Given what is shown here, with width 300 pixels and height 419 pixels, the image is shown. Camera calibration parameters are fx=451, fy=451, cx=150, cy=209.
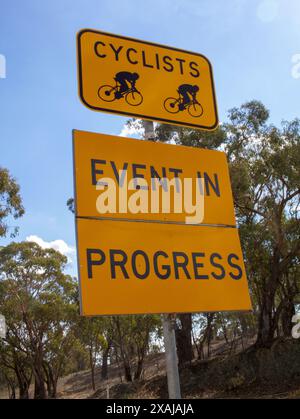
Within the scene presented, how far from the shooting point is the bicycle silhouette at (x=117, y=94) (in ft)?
8.55

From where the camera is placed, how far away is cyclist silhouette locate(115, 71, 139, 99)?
2.64m

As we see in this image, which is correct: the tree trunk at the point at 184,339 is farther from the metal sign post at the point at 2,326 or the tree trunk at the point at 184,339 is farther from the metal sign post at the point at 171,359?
the metal sign post at the point at 171,359

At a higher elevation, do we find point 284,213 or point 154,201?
point 284,213

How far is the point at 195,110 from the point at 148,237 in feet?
3.10

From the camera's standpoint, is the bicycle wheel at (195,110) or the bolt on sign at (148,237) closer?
the bolt on sign at (148,237)

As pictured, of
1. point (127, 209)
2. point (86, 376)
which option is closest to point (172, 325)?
point (127, 209)

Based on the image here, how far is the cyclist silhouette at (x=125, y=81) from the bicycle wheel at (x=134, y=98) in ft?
0.11

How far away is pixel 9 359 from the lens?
121 ft

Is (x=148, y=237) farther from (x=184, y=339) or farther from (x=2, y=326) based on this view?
(x=2, y=326)

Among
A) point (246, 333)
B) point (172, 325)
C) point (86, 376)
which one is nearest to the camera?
point (172, 325)

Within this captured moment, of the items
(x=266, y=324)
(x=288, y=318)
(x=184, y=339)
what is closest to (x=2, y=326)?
(x=184, y=339)

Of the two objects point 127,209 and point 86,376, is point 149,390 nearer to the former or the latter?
point 127,209

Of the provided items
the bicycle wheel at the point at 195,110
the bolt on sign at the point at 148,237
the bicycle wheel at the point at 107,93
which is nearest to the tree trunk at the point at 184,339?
the bicycle wheel at the point at 195,110

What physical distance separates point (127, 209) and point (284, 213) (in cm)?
1733
